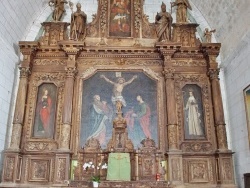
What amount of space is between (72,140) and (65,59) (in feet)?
9.58

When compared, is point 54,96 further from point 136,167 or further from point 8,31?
point 136,167

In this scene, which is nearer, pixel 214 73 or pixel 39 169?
pixel 39 169

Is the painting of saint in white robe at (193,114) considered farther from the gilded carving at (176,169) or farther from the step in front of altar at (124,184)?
the step in front of altar at (124,184)

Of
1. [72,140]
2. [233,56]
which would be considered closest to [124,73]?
[72,140]

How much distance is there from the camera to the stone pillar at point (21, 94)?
941cm

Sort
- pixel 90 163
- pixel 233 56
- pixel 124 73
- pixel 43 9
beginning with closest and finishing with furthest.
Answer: pixel 90 163 → pixel 233 56 → pixel 124 73 → pixel 43 9

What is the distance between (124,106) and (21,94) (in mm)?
3419

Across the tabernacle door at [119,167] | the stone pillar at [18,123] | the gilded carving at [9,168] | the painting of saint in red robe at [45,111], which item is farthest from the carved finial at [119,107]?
the gilded carving at [9,168]

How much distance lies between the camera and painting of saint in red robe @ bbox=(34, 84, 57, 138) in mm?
9836

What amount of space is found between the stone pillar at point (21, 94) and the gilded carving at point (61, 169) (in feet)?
4.46

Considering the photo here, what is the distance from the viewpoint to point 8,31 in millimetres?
10047

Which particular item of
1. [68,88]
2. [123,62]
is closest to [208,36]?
[123,62]

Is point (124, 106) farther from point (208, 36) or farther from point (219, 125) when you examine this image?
point (208, 36)

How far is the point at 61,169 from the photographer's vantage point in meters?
9.19
